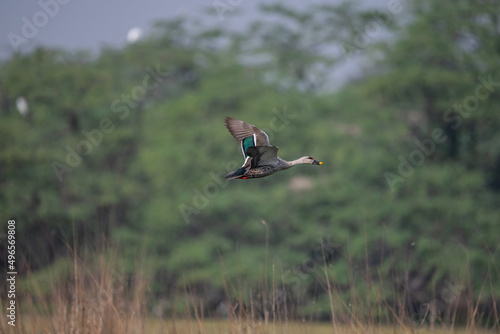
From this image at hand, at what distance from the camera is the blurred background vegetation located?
907 inches

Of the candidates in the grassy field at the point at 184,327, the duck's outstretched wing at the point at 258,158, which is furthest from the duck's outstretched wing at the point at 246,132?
the grassy field at the point at 184,327

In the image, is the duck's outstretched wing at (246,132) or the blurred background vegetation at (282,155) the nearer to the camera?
the duck's outstretched wing at (246,132)

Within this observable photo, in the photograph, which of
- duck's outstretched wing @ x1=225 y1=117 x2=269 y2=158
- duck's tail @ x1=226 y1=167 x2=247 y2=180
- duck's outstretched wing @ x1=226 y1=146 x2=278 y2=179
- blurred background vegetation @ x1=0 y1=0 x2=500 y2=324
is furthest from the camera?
blurred background vegetation @ x1=0 y1=0 x2=500 y2=324

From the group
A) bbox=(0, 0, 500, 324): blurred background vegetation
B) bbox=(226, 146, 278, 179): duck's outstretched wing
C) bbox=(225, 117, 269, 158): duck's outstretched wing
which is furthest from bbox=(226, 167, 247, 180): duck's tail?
bbox=(0, 0, 500, 324): blurred background vegetation

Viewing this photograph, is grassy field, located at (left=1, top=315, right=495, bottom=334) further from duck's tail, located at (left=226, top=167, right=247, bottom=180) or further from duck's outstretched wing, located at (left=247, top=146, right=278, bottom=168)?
duck's outstretched wing, located at (left=247, top=146, right=278, bottom=168)

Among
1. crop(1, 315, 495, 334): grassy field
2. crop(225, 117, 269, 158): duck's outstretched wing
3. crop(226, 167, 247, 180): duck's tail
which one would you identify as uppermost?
crop(225, 117, 269, 158): duck's outstretched wing

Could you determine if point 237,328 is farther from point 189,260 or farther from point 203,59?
point 203,59

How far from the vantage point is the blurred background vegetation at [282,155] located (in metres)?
23.0

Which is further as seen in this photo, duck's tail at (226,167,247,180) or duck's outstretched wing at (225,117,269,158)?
duck's outstretched wing at (225,117,269,158)

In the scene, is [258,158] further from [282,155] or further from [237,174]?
[282,155]

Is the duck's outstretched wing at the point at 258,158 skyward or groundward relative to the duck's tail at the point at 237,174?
skyward

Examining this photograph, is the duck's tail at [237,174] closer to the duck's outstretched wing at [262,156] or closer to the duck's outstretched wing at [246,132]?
the duck's outstretched wing at [262,156]

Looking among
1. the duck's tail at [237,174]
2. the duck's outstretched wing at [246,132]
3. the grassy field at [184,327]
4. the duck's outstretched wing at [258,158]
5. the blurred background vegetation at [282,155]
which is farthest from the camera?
the blurred background vegetation at [282,155]

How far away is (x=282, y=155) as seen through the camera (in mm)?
23141
